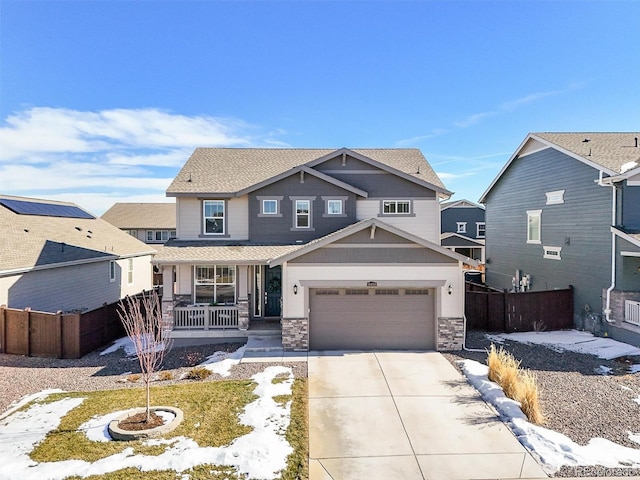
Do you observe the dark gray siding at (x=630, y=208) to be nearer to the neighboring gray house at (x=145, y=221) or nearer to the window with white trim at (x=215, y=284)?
the window with white trim at (x=215, y=284)

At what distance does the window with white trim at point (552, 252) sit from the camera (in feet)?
55.2

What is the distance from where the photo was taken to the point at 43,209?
20734 mm

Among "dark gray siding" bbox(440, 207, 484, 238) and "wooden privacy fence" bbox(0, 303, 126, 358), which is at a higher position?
"dark gray siding" bbox(440, 207, 484, 238)

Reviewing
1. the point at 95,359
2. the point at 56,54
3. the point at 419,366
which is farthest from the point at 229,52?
the point at 419,366

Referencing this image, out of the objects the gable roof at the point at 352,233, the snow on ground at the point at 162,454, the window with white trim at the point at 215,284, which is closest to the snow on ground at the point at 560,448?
the snow on ground at the point at 162,454

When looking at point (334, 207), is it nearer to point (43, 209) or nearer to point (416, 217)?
point (416, 217)

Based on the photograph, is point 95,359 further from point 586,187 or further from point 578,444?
point 586,187

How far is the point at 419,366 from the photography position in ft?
35.6

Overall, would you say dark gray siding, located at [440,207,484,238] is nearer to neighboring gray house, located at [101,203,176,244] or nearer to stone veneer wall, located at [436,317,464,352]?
neighboring gray house, located at [101,203,176,244]

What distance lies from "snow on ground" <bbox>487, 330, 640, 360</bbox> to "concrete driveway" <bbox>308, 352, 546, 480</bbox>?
481 cm

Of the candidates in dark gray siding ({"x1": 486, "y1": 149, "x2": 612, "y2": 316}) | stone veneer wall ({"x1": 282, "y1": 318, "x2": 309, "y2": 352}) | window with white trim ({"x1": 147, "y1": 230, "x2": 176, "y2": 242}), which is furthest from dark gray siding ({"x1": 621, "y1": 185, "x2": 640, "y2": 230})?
window with white trim ({"x1": 147, "y1": 230, "x2": 176, "y2": 242})

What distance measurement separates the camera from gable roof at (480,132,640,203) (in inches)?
560

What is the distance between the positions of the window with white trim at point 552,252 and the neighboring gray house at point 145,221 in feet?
113

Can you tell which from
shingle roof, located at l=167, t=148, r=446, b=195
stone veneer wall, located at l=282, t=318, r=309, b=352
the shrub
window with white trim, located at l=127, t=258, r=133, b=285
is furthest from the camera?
window with white trim, located at l=127, t=258, r=133, b=285
